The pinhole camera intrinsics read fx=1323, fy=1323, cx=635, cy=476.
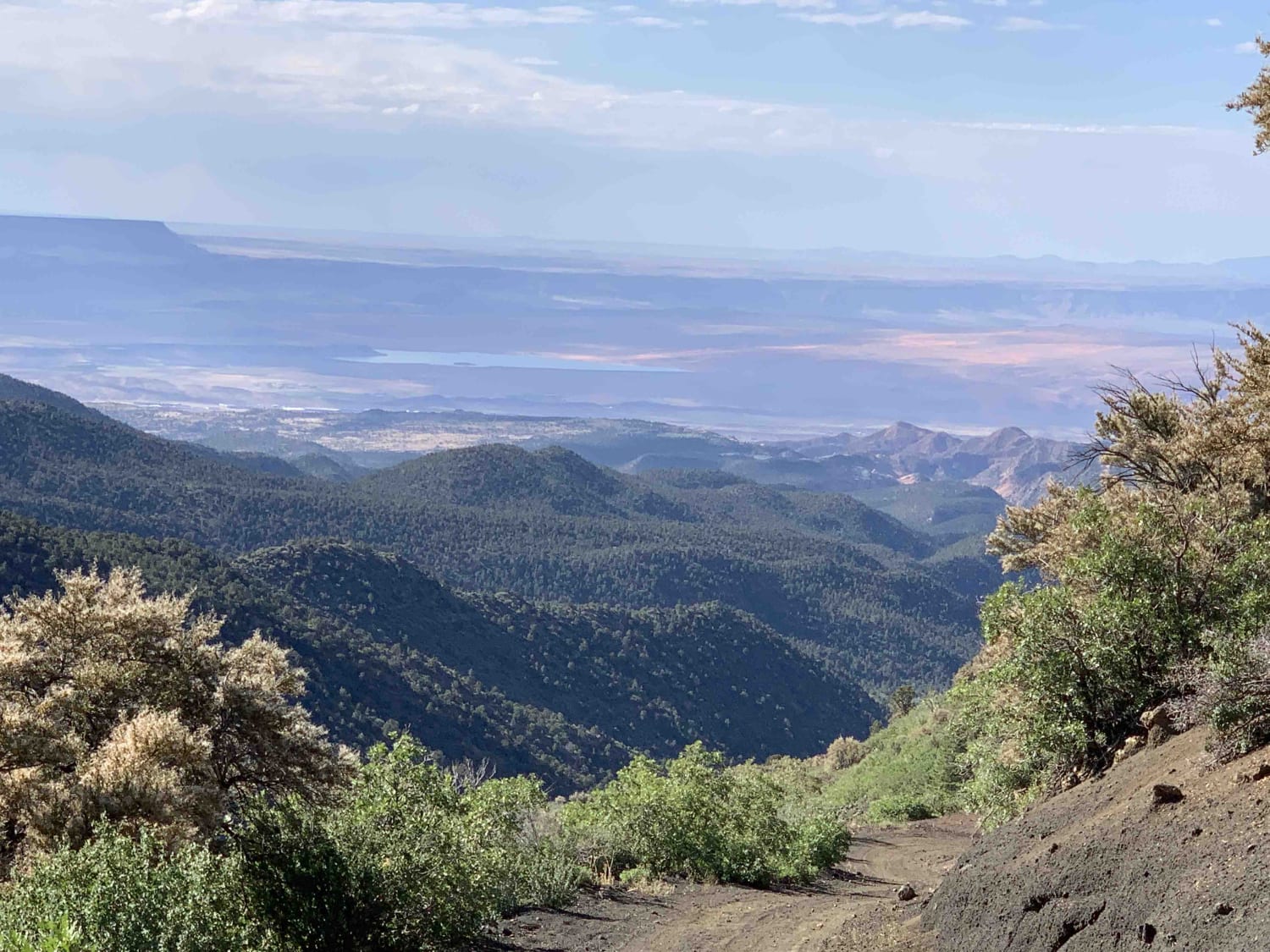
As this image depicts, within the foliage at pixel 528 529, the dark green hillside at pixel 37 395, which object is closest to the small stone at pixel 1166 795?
the foliage at pixel 528 529

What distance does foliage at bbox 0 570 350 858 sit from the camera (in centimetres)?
1211

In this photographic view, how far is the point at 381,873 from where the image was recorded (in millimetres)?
12203

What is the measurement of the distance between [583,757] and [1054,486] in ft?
123

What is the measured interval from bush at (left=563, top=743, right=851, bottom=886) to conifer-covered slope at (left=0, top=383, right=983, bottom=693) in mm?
59910

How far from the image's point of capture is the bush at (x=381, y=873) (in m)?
11.5

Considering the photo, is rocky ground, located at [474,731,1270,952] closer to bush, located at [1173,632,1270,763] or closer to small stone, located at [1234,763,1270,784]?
small stone, located at [1234,763,1270,784]

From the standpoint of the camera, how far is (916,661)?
103 meters

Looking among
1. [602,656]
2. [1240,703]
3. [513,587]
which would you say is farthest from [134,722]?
[513,587]

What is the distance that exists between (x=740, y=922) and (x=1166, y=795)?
5805 millimetres

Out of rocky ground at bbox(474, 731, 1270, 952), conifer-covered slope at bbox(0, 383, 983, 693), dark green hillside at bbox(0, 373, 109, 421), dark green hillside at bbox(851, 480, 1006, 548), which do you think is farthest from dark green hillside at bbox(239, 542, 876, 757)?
dark green hillside at bbox(851, 480, 1006, 548)

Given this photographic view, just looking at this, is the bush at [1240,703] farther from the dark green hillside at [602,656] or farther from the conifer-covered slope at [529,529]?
the conifer-covered slope at [529,529]

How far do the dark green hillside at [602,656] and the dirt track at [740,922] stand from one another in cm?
5010

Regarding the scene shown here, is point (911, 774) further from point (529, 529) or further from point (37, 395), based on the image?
point (37, 395)

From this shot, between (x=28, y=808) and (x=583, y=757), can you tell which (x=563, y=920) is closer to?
(x=28, y=808)
